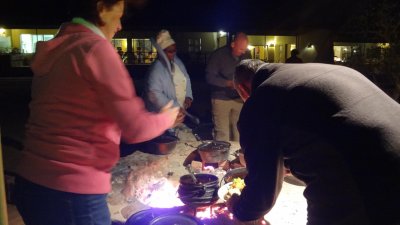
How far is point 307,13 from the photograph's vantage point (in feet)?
83.3

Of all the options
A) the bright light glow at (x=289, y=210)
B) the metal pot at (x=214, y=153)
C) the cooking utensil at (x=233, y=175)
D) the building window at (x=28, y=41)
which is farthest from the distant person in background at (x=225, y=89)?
the building window at (x=28, y=41)

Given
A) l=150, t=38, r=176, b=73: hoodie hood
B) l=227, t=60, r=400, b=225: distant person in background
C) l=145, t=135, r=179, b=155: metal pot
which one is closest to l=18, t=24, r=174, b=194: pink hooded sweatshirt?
l=227, t=60, r=400, b=225: distant person in background

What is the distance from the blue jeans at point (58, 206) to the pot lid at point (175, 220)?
1.21 m

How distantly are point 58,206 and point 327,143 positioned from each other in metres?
1.61

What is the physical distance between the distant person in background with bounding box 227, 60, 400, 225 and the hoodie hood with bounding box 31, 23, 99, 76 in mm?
1156

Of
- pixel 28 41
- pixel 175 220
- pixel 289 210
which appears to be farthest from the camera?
pixel 28 41

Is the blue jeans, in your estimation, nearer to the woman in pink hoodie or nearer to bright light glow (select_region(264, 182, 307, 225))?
the woman in pink hoodie

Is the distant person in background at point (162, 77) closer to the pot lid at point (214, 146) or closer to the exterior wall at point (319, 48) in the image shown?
the pot lid at point (214, 146)

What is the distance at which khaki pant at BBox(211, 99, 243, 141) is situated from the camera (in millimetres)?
8320

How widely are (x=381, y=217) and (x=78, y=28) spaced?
6.67 ft

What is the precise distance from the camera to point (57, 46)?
208 cm

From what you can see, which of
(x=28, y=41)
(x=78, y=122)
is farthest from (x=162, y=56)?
(x=28, y=41)

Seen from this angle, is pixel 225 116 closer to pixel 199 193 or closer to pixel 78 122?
pixel 199 193

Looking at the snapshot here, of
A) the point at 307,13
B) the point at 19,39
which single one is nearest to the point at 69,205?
the point at 307,13
